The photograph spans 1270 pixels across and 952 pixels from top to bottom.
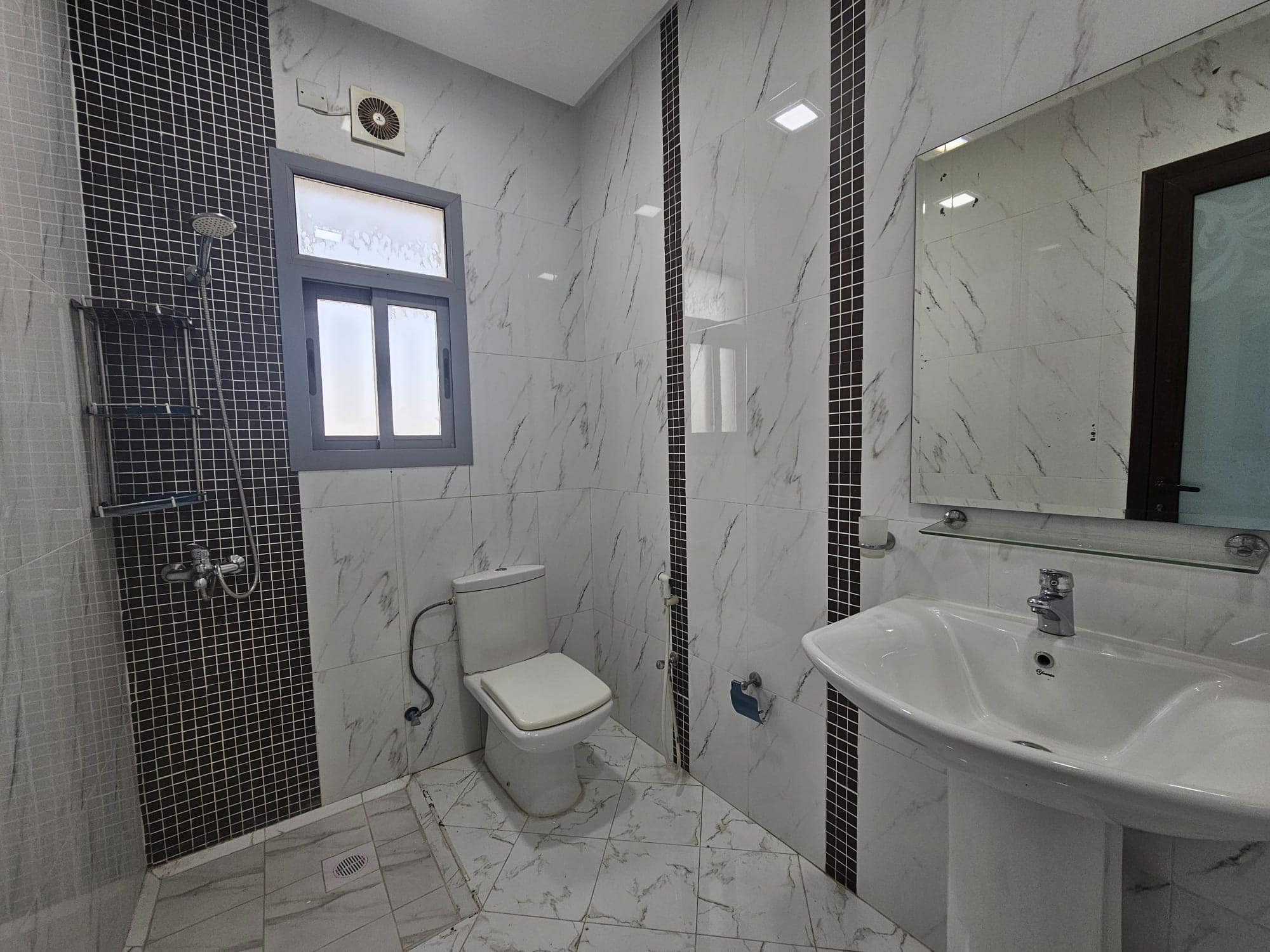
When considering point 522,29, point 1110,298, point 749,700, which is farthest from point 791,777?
point 522,29

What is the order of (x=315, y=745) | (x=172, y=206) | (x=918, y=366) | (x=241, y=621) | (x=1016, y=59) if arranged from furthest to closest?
(x=315, y=745) → (x=241, y=621) → (x=172, y=206) → (x=918, y=366) → (x=1016, y=59)

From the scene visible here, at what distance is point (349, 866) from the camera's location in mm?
1703

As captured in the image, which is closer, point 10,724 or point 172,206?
point 10,724

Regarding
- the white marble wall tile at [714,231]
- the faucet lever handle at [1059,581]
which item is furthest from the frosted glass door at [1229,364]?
the white marble wall tile at [714,231]

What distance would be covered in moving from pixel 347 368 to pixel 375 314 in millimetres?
240

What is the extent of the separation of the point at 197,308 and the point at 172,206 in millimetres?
318

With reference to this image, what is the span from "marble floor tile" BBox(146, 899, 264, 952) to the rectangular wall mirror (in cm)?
217

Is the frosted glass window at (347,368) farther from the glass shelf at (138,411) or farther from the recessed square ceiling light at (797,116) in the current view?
the recessed square ceiling light at (797,116)

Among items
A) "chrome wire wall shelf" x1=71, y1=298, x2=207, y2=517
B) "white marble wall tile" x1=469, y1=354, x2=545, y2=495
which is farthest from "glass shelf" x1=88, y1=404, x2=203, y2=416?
"white marble wall tile" x1=469, y1=354, x2=545, y2=495

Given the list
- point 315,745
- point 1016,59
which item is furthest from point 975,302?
point 315,745

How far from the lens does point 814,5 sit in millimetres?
1476

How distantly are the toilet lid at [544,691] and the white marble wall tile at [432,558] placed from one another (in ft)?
0.99

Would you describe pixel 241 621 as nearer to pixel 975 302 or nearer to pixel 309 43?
pixel 309 43

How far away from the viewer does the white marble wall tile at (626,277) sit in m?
2.10
